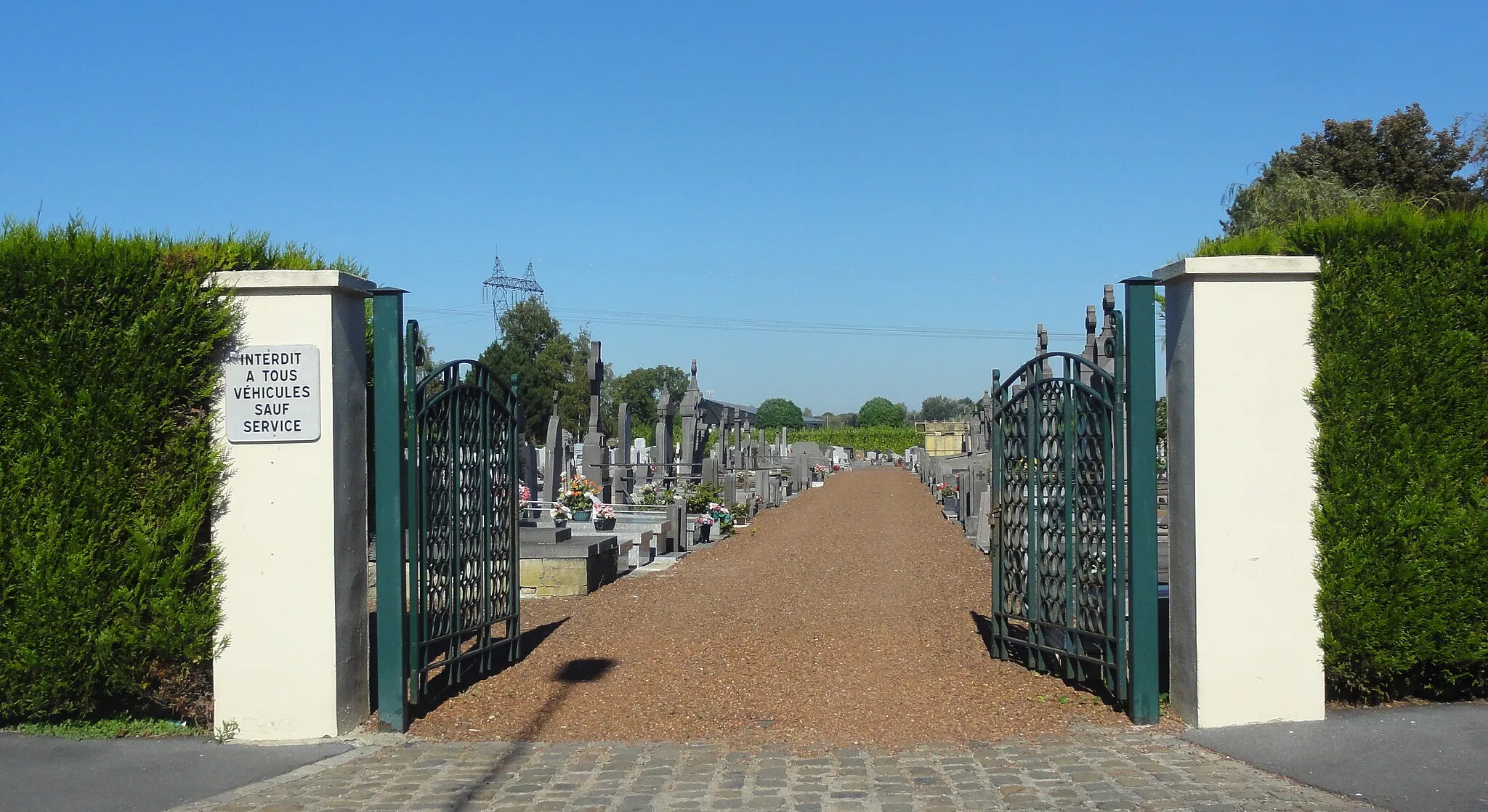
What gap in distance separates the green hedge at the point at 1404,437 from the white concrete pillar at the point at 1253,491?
11 centimetres

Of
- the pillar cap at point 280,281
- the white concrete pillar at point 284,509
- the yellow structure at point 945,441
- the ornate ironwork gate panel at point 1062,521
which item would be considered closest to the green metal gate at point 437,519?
the white concrete pillar at point 284,509

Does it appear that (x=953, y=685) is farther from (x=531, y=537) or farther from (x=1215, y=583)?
(x=531, y=537)

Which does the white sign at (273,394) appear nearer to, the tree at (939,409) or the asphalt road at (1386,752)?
the asphalt road at (1386,752)

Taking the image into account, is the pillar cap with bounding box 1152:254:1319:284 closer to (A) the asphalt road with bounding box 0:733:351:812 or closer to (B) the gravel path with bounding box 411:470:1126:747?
(B) the gravel path with bounding box 411:470:1126:747

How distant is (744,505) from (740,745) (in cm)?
1793

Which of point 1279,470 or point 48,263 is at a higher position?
point 48,263

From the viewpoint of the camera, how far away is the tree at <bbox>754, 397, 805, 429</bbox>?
451 ft

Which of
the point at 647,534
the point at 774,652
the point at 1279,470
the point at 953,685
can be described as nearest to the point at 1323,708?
the point at 1279,470

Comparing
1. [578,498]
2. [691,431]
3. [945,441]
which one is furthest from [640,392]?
[578,498]

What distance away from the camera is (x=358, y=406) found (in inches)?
250

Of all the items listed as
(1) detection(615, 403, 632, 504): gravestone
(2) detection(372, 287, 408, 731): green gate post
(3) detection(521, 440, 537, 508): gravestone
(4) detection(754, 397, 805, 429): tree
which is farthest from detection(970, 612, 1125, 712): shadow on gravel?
(4) detection(754, 397, 805, 429): tree

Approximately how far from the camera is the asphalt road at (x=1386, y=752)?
16.3 feet

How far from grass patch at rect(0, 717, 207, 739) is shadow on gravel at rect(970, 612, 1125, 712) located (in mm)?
5177

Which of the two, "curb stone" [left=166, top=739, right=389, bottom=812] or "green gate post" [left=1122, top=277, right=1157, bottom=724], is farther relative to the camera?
"green gate post" [left=1122, top=277, right=1157, bottom=724]
